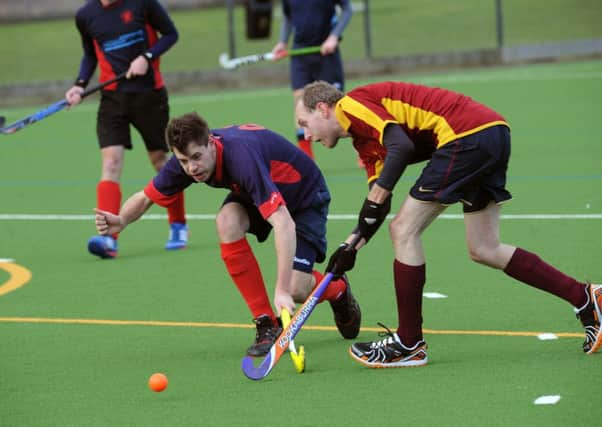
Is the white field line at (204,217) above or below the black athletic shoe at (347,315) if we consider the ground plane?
below

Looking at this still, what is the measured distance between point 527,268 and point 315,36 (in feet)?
22.3

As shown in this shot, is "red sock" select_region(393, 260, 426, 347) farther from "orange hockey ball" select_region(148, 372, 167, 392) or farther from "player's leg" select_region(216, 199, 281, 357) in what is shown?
"orange hockey ball" select_region(148, 372, 167, 392)

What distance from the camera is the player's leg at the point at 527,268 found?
5.55m

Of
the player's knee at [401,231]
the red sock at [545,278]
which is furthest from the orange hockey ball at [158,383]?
the red sock at [545,278]

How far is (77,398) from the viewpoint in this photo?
208 inches

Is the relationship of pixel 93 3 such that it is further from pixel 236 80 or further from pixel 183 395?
pixel 236 80

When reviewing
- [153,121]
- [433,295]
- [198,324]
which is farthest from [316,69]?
[198,324]

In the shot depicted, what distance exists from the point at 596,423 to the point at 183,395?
166cm

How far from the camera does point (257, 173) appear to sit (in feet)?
18.2

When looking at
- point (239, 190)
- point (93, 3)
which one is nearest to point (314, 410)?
point (239, 190)

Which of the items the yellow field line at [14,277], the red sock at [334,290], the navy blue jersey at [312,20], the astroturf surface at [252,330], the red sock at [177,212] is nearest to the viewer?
the astroturf surface at [252,330]

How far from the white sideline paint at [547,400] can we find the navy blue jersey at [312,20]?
7.54 meters

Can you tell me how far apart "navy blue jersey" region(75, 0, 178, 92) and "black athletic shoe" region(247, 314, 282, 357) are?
136 inches

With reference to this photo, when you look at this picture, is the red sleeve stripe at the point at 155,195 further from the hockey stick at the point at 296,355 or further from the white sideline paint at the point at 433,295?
the white sideline paint at the point at 433,295
